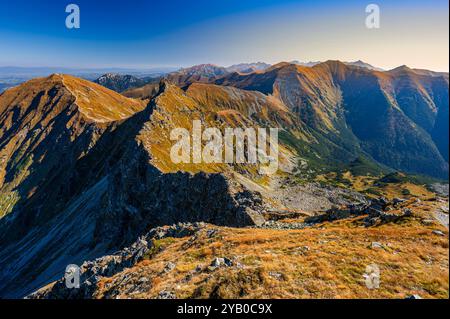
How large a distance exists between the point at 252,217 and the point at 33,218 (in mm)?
191669

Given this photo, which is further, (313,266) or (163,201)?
(163,201)

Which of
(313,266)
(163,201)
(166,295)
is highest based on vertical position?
(313,266)

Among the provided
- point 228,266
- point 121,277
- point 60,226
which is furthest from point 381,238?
point 60,226

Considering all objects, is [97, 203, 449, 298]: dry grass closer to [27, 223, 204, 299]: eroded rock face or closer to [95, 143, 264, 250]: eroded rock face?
[27, 223, 204, 299]: eroded rock face

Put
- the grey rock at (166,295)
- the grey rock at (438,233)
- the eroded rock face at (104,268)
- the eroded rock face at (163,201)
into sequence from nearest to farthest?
1. the grey rock at (166,295)
2. the grey rock at (438,233)
3. the eroded rock face at (104,268)
4. the eroded rock face at (163,201)

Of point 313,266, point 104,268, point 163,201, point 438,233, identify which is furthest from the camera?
point 163,201

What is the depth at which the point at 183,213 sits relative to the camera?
8462 cm

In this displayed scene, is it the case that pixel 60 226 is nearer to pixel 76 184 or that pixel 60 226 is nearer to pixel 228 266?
pixel 76 184

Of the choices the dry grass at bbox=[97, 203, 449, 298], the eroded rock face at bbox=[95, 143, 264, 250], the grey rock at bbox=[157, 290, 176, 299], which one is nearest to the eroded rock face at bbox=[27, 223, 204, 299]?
the dry grass at bbox=[97, 203, 449, 298]

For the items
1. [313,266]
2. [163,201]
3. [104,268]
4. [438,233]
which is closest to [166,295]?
[313,266]

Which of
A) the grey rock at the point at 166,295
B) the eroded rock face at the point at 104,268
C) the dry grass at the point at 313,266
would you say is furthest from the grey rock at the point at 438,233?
the eroded rock face at the point at 104,268

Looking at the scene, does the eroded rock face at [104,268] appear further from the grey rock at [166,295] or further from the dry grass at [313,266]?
the grey rock at [166,295]

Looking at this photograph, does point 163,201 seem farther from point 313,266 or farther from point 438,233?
point 438,233

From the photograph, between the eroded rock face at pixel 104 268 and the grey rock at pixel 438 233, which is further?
the eroded rock face at pixel 104 268
